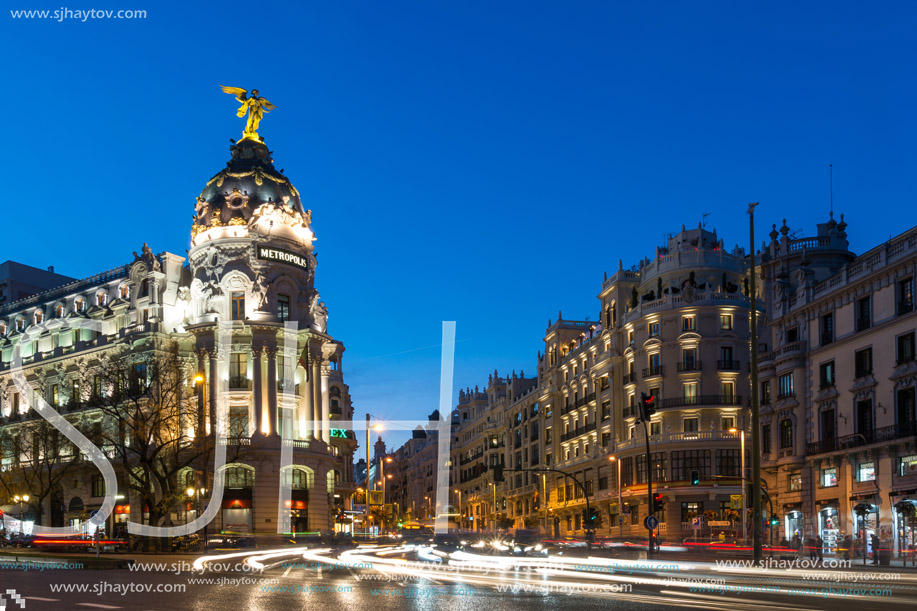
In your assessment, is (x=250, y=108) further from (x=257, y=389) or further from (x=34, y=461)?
(x=34, y=461)

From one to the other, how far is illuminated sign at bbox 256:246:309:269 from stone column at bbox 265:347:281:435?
6949mm

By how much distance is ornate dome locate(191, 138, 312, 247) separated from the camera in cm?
7769

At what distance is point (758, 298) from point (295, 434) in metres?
38.4

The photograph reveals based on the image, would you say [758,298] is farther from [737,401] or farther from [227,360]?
[227,360]

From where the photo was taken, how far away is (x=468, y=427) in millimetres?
147125

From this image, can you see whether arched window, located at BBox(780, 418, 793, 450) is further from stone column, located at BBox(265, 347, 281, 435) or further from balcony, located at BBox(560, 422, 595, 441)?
stone column, located at BBox(265, 347, 281, 435)

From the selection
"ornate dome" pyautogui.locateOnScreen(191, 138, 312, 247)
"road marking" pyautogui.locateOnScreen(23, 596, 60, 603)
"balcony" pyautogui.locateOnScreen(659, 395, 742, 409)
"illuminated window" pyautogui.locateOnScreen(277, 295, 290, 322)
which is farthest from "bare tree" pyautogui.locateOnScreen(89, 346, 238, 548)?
"road marking" pyautogui.locateOnScreen(23, 596, 60, 603)

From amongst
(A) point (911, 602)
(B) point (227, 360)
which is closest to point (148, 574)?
(A) point (911, 602)

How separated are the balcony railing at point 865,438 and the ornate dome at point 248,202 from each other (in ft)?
140

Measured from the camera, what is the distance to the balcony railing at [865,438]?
47.8 meters

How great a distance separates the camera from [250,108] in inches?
3278

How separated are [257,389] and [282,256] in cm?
1045

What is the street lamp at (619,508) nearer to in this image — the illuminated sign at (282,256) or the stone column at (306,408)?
the stone column at (306,408)

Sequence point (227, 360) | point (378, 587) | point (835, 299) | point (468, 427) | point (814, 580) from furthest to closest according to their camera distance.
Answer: point (468, 427)
point (227, 360)
point (835, 299)
point (814, 580)
point (378, 587)
